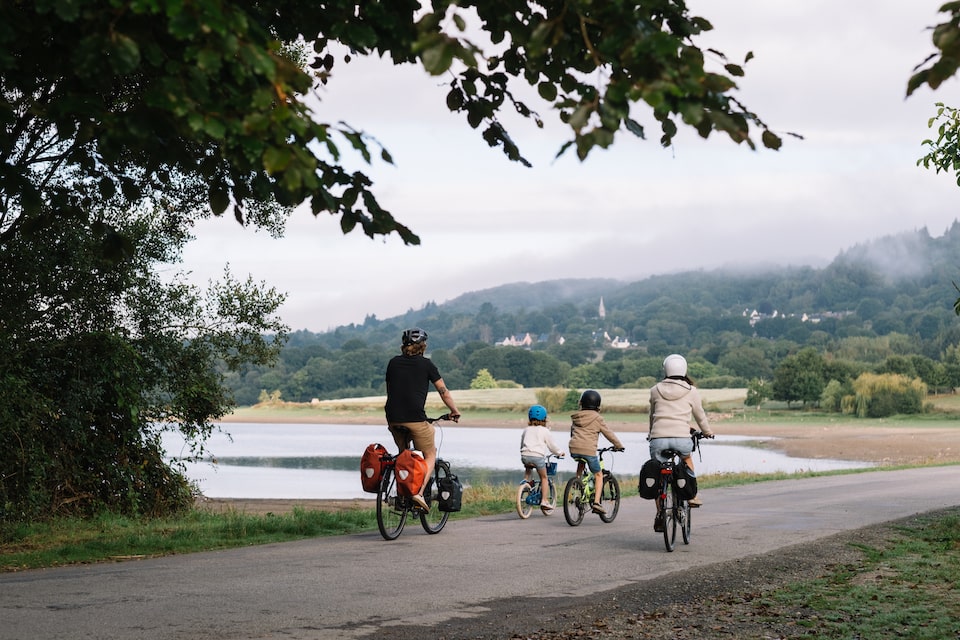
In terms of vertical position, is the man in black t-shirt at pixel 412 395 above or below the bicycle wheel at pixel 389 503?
above

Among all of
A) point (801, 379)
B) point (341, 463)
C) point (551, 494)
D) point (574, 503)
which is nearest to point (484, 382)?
point (801, 379)

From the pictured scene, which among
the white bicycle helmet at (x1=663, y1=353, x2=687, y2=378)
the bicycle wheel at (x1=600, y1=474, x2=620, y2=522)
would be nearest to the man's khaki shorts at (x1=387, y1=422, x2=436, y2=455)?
the white bicycle helmet at (x1=663, y1=353, x2=687, y2=378)

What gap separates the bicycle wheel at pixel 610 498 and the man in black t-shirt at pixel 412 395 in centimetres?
320

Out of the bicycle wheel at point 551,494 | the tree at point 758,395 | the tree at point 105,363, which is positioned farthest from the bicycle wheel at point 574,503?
the tree at point 758,395

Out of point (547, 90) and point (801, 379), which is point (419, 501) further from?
point (801, 379)

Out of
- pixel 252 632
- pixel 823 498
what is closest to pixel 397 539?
pixel 252 632

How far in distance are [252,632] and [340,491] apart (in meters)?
27.2

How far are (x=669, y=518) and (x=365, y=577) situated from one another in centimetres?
373

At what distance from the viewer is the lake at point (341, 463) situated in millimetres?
35003

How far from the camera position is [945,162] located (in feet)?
44.9

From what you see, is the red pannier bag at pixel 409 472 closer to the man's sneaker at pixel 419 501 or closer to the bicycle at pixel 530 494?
the man's sneaker at pixel 419 501

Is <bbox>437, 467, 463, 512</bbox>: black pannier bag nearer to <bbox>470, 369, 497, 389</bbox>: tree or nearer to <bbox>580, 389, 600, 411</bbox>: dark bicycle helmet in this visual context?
<bbox>580, 389, 600, 411</bbox>: dark bicycle helmet

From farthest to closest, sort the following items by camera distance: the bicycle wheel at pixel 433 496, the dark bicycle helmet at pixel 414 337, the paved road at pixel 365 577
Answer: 1. the bicycle wheel at pixel 433 496
2. the dark bicycle helmet at pixel 414 337
3. the paved road at pixel 365 577

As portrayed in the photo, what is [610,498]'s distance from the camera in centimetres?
1493
